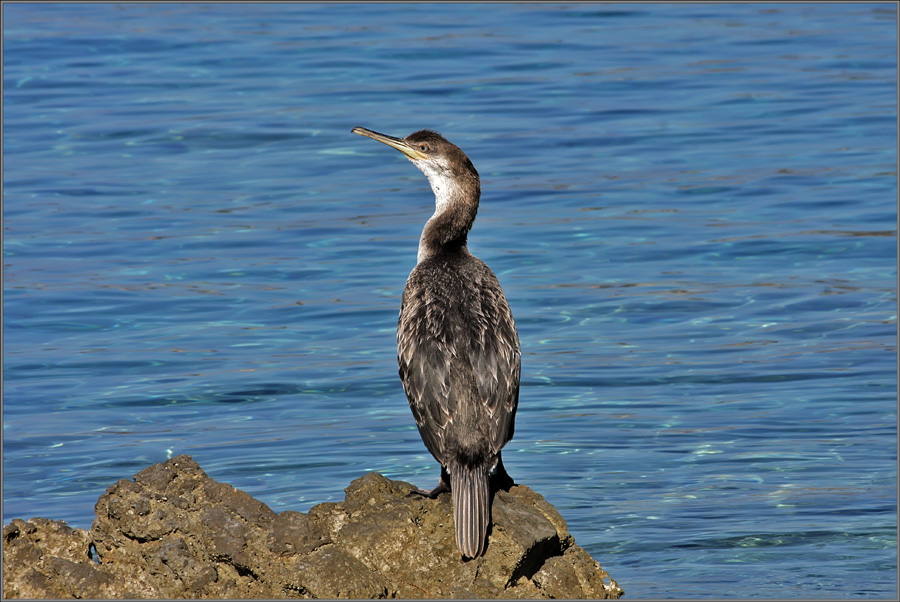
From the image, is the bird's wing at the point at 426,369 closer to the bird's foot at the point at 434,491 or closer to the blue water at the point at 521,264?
the bird's foot at the point at 434,491

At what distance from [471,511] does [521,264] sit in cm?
772

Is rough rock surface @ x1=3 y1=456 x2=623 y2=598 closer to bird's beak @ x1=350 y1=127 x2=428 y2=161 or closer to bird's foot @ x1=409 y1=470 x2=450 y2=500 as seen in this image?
bird's foot @ x1=409 y1=470 x2=450 y2=500

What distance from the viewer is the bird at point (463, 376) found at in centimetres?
590

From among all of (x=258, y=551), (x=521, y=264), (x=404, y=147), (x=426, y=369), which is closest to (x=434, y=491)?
(x=426, y=369)

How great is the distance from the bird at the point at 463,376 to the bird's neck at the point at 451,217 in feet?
0.48

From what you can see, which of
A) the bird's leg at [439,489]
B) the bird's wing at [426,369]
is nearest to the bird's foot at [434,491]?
the bird's leg at [439,489]

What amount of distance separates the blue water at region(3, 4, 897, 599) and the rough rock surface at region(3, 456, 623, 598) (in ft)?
4.79

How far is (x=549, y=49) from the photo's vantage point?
71.9ft

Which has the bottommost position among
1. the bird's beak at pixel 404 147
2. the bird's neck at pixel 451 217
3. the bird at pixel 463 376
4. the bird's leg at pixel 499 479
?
the bird's leg at pixel 499 479

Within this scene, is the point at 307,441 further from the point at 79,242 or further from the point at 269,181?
the point at 269,181

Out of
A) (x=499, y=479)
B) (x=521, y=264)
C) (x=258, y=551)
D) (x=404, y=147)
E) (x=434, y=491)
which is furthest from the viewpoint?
(x=521, y=264)

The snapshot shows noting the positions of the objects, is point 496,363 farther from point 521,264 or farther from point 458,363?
point 521,264

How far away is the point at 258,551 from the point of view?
5.60 metres

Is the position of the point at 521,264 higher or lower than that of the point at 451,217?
lower
